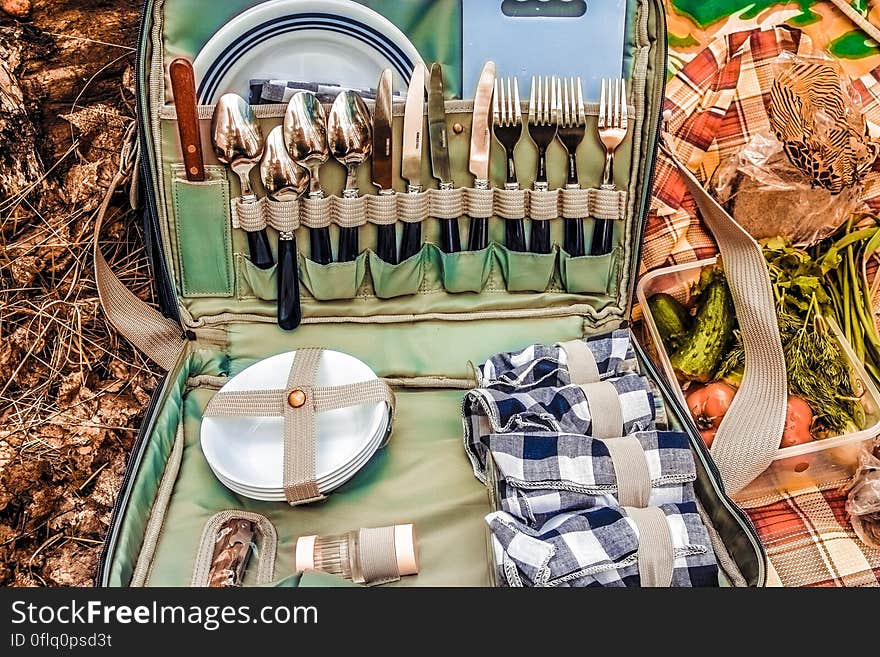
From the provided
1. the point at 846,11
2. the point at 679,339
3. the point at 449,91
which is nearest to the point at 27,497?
the point at 449,91

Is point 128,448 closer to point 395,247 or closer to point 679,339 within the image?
point 395,247

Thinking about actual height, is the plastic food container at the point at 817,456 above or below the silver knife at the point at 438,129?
below

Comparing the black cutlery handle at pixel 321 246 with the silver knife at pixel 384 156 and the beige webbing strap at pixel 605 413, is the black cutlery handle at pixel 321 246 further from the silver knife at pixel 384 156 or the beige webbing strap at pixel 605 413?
the beige webbing strap at pixel 605 413

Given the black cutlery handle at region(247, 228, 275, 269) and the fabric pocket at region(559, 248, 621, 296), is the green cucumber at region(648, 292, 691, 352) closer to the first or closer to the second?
the fabric pocket at region(559, 248, 621, 296)

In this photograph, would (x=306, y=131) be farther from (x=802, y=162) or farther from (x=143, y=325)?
(x=802, y=162)

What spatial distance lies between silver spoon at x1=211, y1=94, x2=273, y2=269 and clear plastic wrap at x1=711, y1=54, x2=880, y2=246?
0.73m

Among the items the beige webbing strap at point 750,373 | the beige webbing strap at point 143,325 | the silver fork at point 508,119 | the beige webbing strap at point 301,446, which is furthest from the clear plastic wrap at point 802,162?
the beige webbing strap at point 143,325

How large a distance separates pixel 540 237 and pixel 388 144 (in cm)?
25

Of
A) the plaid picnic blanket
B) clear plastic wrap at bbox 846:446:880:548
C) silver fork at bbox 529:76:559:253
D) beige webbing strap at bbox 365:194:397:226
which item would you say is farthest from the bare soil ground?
clear plastic wrap at bbox 846:446:880:548

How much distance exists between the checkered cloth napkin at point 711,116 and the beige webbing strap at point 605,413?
41 centimetres

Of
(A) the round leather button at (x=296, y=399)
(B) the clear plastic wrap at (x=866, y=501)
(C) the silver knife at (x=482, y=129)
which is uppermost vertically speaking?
(C) the silver knife at (x=482, y=129)

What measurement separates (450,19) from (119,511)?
0.72 meters

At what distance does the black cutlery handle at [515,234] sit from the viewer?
3.38ft

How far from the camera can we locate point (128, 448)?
1201 mm
